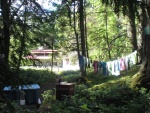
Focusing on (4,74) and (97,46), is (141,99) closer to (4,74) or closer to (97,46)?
(4,74)

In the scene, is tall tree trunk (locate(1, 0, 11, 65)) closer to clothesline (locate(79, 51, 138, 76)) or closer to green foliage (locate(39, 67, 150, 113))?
green foliage (locate(39, 67, 150, 113))

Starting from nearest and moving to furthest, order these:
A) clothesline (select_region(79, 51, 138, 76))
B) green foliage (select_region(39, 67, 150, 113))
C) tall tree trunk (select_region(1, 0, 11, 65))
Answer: tall tree trunk (select_region(1, 0, 11, 65))
green foliage (select_region(39, 67, 150, 113))
clothesline (select_region(79, 51, 138, 76))

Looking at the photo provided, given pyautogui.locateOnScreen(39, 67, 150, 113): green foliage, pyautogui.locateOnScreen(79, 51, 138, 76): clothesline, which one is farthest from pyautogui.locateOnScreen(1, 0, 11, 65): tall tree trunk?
pyautogui.locateOnScreen(79, 51, 138, 76): clothesline

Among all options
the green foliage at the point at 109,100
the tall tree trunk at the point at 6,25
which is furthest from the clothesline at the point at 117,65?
the tall tree trunk at the point at 6,25

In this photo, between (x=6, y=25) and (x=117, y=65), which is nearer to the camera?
(x=6, y=25)

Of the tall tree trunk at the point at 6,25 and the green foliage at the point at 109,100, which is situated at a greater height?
the tall tree trunk at the point at 6,25

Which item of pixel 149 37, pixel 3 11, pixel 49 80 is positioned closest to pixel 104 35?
pixel 49 80

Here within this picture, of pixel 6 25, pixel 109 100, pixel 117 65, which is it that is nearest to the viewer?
pixel 6 25

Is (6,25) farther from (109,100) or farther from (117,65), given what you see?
(117,65)

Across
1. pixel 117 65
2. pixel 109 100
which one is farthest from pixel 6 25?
pixel 117 65

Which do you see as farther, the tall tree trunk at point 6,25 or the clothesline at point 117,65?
the clothesline at point 117,65

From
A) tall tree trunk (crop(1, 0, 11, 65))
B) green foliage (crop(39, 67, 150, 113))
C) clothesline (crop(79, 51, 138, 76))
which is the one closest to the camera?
tall tree trunk (crop(1, 0, 11, 65))

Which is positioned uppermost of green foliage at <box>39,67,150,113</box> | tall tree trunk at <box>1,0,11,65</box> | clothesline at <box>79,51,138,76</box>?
tall tree trunk at <box>1,0,11,65</box>

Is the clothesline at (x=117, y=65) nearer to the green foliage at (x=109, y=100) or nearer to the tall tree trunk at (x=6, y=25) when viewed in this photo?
the green foliage at (x=109, y=100)
